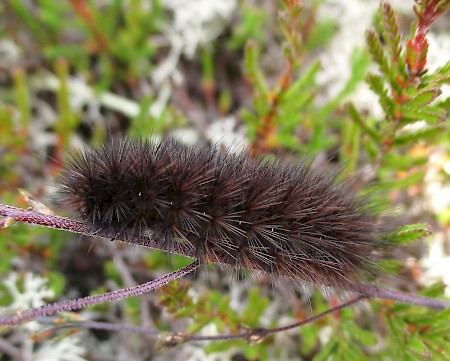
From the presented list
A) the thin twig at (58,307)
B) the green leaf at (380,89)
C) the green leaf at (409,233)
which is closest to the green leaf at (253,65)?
the green leaf at (380,89)

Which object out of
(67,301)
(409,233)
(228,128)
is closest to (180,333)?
(67,301)

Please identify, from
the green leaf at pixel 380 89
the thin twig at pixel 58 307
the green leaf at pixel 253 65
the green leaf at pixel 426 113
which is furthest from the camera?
the green leaf at pixel 253 65

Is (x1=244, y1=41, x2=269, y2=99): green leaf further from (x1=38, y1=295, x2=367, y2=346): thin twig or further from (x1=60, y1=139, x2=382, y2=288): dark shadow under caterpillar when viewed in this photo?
(x1=38, y1=295, x2=367, y2=346): thin twig

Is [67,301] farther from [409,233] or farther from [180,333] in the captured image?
[409,233]

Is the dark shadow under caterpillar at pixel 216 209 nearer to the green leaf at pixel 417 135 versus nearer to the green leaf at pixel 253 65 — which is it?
the green leaf at pixel 417 135

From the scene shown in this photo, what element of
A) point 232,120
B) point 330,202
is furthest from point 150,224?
point 232,120

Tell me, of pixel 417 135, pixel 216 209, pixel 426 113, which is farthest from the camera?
pixel 417 135
